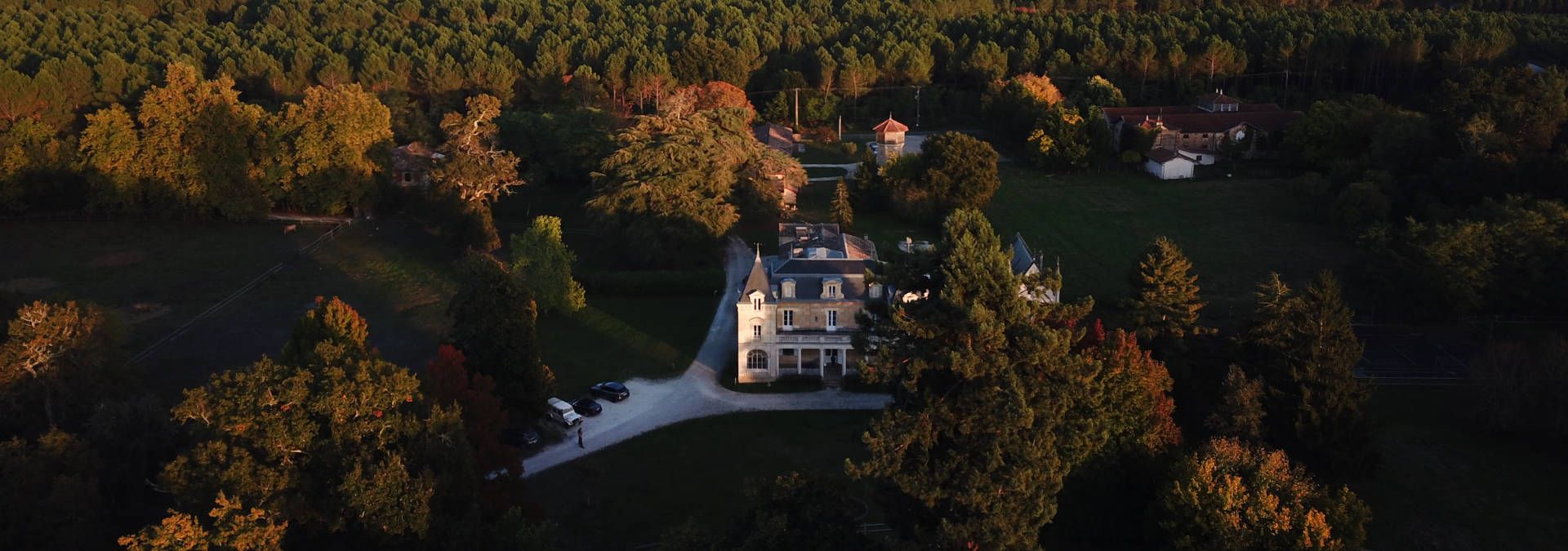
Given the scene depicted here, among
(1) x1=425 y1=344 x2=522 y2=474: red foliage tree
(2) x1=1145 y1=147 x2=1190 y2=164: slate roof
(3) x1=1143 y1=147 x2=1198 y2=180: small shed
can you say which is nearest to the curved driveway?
(1) x1=425 y1=344 x2=522 y2=474: red foliage tree

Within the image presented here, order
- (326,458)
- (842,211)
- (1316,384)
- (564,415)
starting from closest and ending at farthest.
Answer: (326,458) < (1316,384) < (564,415) < (842,211)

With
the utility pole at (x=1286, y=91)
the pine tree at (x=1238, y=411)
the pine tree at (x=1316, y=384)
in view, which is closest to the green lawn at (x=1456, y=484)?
the pine tree at (x=1316, y=384)

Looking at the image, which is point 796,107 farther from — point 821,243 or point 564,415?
point 564,415

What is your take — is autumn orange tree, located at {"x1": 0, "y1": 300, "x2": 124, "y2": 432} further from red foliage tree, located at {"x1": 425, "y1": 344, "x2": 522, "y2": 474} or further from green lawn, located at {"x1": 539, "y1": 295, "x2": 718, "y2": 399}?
green lawn, located at {"x1": 539, "y1": 295, "x2": 718, "y2": 399}

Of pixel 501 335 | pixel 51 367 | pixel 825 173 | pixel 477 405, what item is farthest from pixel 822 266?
pixel 825 173

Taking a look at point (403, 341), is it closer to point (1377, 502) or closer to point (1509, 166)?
point (1377, 502)

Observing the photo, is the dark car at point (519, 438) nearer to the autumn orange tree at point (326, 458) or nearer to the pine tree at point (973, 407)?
the autumn orange tree at point (326, 458)
